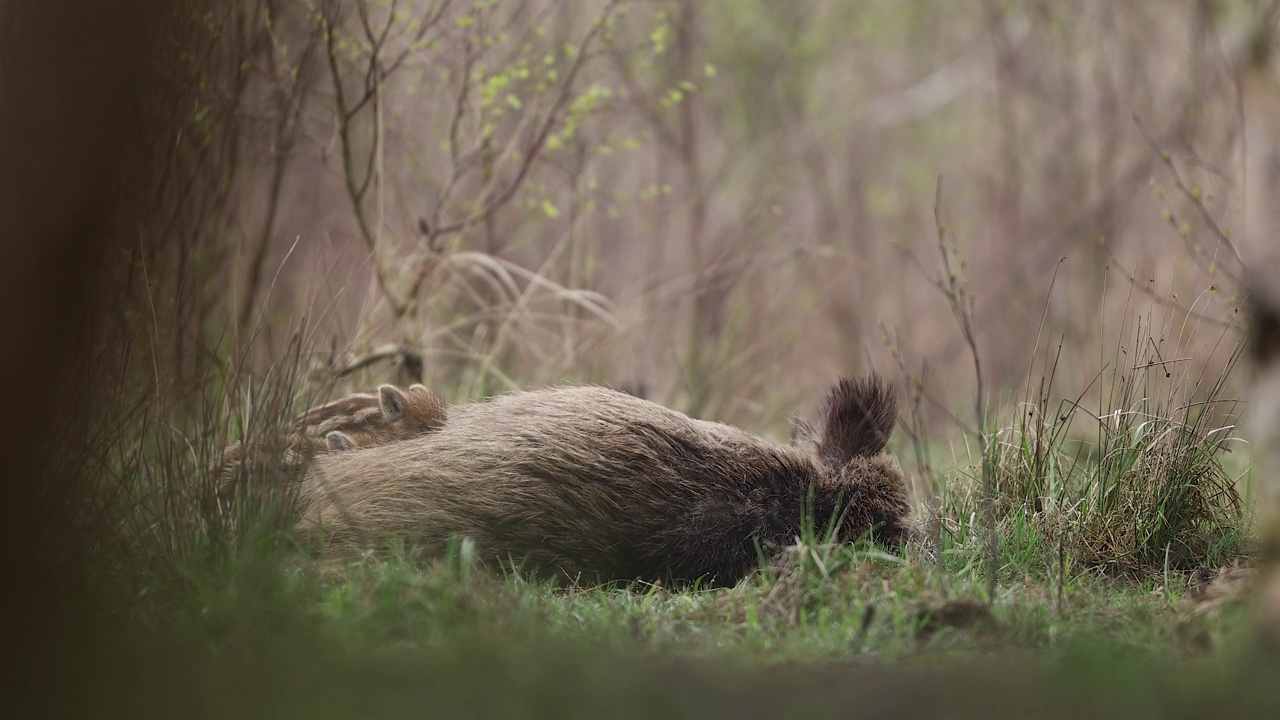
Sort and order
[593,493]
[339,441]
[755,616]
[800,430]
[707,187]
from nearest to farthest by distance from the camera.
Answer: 1. [755,616]
2. [593,493]
3. [339,441]
4. [800,430]
5. [707,187]

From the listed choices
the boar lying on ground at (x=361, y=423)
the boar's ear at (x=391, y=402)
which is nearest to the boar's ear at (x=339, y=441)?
the boar lying on ground at (x=361, y=423)

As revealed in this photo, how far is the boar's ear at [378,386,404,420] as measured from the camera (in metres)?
4.63

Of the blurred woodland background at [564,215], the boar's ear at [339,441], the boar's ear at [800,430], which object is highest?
the blurred woodland background at [564,215]

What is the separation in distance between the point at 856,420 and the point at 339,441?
2.06 metres

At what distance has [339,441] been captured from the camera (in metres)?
4.64

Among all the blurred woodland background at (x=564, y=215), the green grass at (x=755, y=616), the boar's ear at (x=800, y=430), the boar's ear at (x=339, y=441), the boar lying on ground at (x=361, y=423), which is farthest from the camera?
the boar's ear at (x=800, y=430)

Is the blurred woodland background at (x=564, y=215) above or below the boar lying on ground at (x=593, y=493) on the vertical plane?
above

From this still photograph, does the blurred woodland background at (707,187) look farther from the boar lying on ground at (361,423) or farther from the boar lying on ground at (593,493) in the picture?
the boar lying on ground at (593,493)

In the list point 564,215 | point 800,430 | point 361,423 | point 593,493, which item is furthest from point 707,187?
point 593,493

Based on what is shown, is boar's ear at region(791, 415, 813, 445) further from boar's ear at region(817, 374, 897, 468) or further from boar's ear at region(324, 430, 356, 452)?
boar's ear at region(324, 430, 356, 452)

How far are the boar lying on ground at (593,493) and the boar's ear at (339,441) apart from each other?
0.17m

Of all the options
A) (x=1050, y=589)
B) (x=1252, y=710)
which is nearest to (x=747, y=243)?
(x=1050, y=589)

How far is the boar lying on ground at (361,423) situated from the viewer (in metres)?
4.29

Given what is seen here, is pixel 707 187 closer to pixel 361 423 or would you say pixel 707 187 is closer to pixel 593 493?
pixel 361 423
